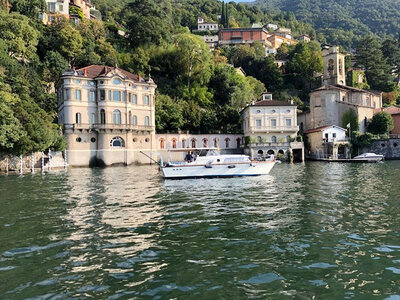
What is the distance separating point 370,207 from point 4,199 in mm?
18931

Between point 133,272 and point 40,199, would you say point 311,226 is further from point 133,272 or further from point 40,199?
point 40,199

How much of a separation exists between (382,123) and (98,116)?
48.6m

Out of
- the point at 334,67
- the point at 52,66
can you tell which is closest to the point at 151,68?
the point at 52,66

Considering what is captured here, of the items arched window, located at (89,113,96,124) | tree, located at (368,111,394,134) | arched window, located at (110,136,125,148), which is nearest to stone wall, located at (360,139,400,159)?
tree, located at (368,111,394,134)

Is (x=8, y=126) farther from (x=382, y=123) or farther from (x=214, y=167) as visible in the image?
(x=382, y=123)

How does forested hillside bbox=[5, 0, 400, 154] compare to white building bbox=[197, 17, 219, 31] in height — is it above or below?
below

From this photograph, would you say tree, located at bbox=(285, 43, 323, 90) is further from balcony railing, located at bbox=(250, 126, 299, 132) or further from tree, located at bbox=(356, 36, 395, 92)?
balcony railing, located at bbox=(250, 126, 299, 132)

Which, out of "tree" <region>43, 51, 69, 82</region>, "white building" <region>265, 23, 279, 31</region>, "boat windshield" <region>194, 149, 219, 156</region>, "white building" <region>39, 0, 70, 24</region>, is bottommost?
"boat windshield" <region>194, 149, 219, 156</region>

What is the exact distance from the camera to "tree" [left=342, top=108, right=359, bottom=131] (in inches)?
2458

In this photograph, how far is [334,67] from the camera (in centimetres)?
7750

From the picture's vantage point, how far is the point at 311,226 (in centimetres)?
1205

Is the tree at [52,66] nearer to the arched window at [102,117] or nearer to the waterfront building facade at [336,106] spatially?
the arched window at [102,117]

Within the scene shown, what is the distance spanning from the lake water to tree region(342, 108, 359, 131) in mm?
48230

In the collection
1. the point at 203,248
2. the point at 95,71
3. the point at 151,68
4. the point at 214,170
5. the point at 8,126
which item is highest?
the point at 151,68
